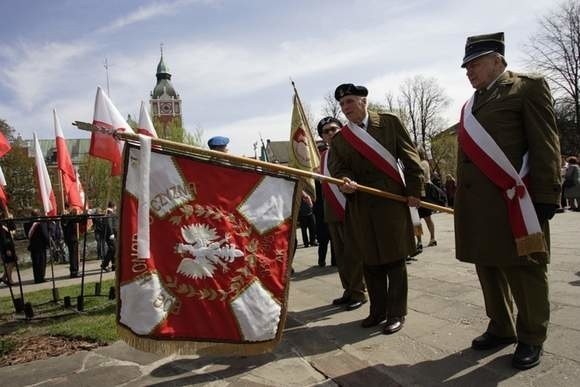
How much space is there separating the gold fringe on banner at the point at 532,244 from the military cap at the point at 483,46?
49.3 inches

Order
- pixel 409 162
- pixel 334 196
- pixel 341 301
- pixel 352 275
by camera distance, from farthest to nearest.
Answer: pixel 334 196, pixel 341 301, pixel 352 275, pixel 409 162

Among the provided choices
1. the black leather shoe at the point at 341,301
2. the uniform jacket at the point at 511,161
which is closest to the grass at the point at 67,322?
the black leather shoe at the point at 341,301

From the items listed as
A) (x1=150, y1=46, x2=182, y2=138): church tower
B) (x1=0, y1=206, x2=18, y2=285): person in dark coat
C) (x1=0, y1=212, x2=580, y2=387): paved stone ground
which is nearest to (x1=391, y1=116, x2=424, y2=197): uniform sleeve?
(x1=0, y1=212, x2=580, y2=387): paved stone ground

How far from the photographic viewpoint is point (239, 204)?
3.29m

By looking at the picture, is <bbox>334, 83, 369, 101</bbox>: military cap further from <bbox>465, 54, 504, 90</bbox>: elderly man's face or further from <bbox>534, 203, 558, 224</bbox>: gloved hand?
<bbox>534, 203, 558, 224</bbox>: gloved hand

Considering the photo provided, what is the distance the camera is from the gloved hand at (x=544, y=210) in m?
2.95

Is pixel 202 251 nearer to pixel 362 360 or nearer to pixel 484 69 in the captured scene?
pixel 362 360

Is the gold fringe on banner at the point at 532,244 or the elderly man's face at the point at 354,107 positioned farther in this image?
the elderly man's face at the point at 354,107

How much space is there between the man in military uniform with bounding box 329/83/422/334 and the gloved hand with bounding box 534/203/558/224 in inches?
45.4

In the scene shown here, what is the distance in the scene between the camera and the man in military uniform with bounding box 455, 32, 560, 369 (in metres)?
2.93

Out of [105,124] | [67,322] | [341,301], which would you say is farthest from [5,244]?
[341,301]

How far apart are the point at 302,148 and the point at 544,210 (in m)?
5.45

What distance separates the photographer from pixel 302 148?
26.7ft

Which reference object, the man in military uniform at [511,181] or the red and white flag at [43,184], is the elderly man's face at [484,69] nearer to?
the man in military uniform at [511,181]
